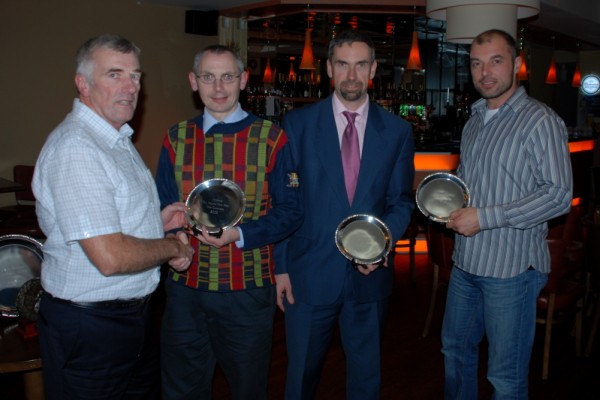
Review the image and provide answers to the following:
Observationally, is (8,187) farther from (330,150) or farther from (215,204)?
(330,150)

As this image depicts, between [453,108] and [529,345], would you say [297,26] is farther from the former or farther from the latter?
[529,345]

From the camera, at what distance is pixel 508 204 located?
243cm

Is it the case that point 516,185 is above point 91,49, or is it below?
below

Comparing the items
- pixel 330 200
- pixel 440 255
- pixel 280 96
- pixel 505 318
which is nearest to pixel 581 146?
pixel 280 96

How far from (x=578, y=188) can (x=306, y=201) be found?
25.7 ft

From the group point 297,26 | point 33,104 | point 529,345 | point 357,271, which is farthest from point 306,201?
point 297,26

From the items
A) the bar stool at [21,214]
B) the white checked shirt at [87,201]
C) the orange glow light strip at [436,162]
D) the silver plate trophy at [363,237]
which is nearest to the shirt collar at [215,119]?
the white checked shirt at [87,201]

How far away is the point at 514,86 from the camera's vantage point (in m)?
2.62

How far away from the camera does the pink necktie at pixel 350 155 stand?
2504mm

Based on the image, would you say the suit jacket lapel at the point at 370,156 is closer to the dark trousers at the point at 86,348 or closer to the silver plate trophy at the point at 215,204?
the silver plate trophy at the point at 215,204

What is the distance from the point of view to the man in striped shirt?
7.89 ft

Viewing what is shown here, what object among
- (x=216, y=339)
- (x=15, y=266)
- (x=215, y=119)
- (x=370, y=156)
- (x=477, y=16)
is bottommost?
(x=216, y=339)

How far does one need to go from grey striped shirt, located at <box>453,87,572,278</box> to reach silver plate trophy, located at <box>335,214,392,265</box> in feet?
1.33

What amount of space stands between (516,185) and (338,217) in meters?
0.74
